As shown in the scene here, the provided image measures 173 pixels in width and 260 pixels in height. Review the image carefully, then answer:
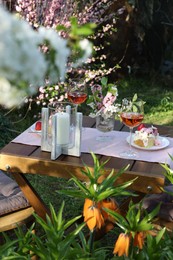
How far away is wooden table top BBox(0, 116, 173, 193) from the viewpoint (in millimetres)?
2094

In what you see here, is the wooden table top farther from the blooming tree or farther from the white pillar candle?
the blooming tree

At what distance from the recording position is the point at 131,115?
7.50 feet

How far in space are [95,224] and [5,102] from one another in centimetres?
103

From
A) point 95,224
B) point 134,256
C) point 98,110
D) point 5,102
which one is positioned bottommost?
point 134,256

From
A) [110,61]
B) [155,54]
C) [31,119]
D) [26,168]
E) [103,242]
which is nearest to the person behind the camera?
[26,168]

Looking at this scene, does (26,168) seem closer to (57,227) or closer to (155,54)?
(57,227)

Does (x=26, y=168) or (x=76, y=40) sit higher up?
(x=76, y=40)

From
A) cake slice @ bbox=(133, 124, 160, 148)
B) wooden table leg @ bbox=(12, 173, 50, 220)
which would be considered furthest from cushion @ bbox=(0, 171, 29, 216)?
cake slice @ bbox=(133, 124, 160, 148)

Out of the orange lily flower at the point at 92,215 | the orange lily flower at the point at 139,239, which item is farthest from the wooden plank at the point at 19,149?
the orange lily flower at the point at 139,239

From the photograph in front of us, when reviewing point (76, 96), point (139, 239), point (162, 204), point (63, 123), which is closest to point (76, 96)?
point (76, 96)

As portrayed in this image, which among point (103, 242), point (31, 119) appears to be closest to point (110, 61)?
point (31, 119)

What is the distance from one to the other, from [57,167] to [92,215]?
0.69m

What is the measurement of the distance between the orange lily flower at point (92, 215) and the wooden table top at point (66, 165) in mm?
579

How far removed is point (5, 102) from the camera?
0.59m
